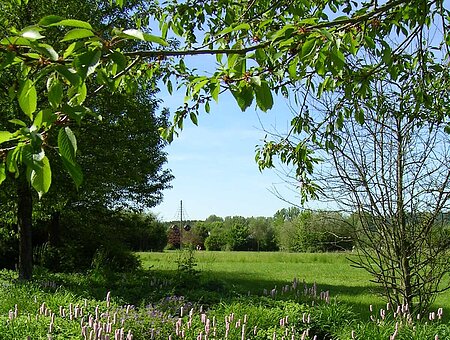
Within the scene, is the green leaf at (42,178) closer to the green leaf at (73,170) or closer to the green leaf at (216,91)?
the green leaf at (73,170)

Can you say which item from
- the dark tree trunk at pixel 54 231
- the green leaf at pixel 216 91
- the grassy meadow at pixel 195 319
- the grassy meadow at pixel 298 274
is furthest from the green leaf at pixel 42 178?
the dark tree trunk at pixel 54 231

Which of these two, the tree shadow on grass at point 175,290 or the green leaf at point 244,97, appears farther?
the tree shadow on grass at point 175,290

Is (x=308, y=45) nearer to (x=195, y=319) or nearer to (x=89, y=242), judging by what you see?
(x=195, y=319)

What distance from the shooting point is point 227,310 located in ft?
20.0

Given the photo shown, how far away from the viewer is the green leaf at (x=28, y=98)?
57.1 inches

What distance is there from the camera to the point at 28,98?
1.46m

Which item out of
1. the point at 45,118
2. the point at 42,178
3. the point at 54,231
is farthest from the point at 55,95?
the point at 54,231

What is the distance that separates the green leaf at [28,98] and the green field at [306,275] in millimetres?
5236

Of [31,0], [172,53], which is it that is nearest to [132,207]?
[31,0]

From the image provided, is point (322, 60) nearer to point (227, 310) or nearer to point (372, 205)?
point (372, 205)

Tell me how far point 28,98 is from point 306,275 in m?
19.0

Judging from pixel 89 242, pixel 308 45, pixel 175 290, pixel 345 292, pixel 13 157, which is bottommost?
pixel 345 292

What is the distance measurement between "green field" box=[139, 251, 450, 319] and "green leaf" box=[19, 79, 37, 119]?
5236mm

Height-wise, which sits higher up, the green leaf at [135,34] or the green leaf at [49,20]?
the green leaf at [49,20]
